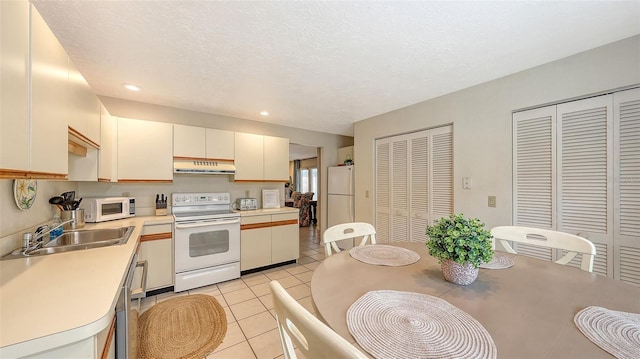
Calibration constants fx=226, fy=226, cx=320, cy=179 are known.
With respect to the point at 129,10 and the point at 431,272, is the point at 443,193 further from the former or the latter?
the point at 129,10

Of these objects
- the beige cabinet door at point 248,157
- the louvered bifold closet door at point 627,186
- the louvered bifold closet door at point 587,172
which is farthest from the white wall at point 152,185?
the louvered bifold closet door at point 627,186

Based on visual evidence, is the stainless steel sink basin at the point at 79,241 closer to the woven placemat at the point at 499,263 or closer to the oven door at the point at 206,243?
the oven door at the point at 206,243

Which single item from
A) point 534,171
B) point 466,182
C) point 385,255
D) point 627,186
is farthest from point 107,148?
point 627,186

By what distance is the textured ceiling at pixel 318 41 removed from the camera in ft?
4.40

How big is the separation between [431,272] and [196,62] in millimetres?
2314

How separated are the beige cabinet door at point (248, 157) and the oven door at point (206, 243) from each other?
0.70 m

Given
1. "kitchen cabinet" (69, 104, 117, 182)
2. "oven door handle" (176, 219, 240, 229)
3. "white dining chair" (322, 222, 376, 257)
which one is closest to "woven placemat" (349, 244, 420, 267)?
"white dining chair" (322, 222, 376, 257)

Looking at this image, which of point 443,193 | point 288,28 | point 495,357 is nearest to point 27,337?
point 495,357

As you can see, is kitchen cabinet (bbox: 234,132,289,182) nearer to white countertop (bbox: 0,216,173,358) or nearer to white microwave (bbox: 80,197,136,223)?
white microwave (bbox: 80,197,136,223)

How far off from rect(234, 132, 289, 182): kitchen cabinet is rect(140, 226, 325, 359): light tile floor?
54.8 inches

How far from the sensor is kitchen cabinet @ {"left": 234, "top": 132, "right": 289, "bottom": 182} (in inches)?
129

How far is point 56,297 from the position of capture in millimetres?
891

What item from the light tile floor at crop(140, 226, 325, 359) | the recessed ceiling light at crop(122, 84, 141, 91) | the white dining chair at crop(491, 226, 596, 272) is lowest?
the light tile floor at crop(140, 226, 325, 359)

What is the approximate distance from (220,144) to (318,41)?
208 cm
